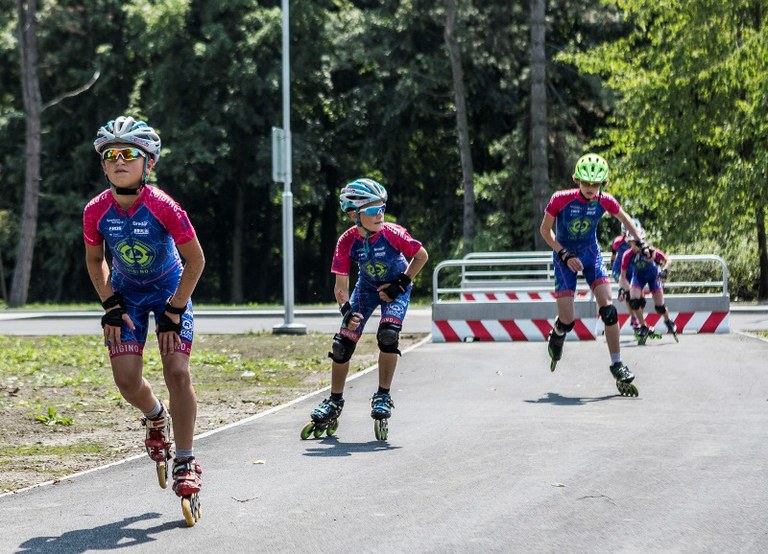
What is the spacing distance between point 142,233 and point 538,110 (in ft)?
92.2

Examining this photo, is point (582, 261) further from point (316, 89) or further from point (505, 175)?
point (316, 89)

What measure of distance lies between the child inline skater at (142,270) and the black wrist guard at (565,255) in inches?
222

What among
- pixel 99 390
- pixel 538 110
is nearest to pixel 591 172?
pixel 99 390

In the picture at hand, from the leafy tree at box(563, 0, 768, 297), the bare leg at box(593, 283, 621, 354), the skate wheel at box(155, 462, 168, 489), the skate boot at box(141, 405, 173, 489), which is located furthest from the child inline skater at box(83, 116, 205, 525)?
the leafy tree at box(563, 0, 768, 297)

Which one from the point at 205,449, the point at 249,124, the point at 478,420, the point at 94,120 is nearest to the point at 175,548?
the point at 205,449

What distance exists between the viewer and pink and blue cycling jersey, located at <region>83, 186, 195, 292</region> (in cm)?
642

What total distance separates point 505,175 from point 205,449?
2916cm

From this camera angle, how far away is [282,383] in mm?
13336

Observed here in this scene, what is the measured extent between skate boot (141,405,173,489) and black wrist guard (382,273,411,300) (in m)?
2.46

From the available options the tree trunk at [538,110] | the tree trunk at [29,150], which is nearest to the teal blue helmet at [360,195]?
the tree trunk at [538,110]

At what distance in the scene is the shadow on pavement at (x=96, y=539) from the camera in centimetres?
578

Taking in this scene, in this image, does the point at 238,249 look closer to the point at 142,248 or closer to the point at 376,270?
the point at 376,270

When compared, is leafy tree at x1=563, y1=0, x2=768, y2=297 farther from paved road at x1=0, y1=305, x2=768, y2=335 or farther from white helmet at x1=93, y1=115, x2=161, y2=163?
white helmet at x1=93, y1=115, x2=161, y2=163

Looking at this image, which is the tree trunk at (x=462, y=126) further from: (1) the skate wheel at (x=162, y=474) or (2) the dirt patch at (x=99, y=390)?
(1) the skate wheel at (x=162, y=474)
